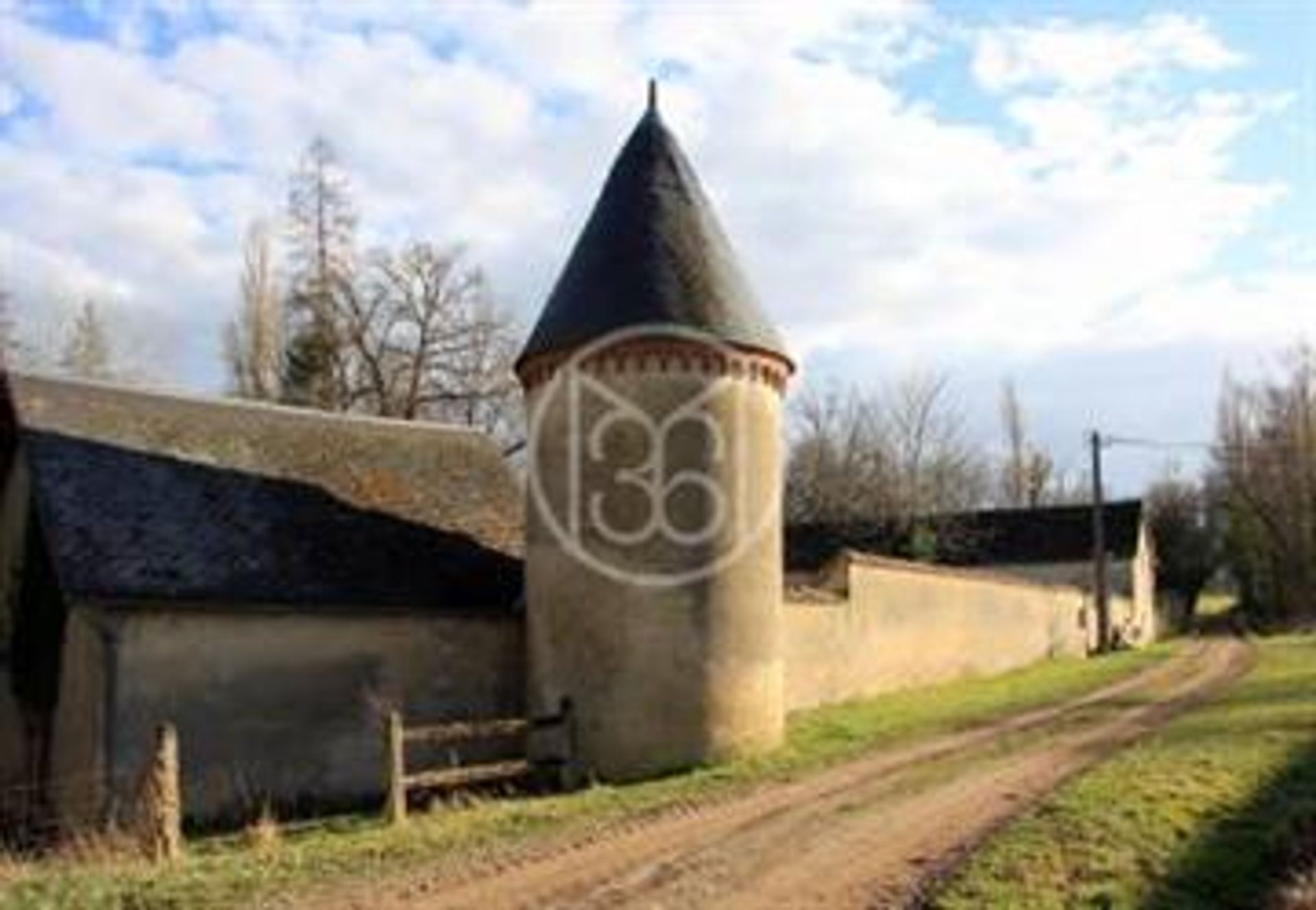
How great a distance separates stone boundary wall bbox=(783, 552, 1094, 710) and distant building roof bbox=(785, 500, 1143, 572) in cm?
1710

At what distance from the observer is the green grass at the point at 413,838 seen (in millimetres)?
12070

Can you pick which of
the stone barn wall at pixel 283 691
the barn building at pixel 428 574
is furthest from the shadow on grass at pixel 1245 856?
the stone barn wall at pixel 283 691

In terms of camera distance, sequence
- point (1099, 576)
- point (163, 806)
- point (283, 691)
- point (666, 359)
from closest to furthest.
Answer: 1. point (163, 806)
2. point (283, 691)
3. point (666, 359)
4. point (1099, 576)

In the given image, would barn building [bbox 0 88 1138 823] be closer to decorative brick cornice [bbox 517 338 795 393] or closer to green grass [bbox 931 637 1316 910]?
decorative brick cornice [bbox 517 338 795 393]

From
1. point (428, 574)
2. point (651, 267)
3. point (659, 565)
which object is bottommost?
point (428, 574)

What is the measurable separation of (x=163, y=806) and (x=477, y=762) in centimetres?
638

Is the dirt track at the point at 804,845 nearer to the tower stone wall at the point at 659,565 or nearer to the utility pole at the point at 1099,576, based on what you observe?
the tower stone wall at the point at 659,565

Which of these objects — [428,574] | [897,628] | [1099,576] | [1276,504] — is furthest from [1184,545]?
[428,574]

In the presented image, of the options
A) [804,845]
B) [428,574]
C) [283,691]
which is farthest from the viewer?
[428,574]

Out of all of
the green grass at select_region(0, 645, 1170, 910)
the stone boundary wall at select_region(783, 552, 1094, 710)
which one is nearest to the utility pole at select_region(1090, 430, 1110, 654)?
the stone boundary wall at select_region(783, 552, 1094, 710)

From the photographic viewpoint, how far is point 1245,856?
12.7 meters

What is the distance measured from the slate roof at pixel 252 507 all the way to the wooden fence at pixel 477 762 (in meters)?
2.05

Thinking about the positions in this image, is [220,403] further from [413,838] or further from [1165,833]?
[1165,833]

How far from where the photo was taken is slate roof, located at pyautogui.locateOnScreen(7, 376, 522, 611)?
1919cm
